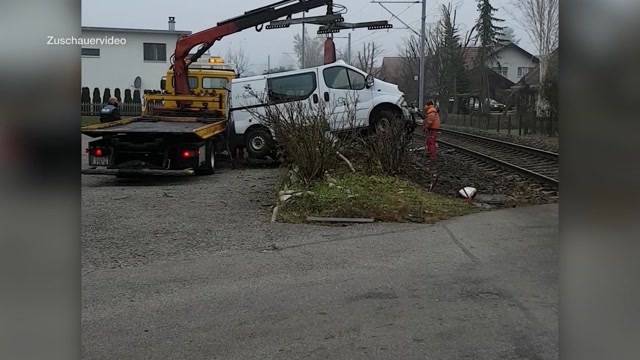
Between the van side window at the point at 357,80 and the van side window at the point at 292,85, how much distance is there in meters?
0.86

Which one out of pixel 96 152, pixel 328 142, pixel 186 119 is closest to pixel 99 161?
pixel 96 152

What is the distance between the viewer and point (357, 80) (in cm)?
1463

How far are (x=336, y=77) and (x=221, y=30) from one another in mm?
2892

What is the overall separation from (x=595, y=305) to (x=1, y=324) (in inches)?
70.3

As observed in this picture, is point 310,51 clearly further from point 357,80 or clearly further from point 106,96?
point 106,96

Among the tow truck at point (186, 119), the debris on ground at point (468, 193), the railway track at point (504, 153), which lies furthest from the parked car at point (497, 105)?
the tow truck at point (186, 119)

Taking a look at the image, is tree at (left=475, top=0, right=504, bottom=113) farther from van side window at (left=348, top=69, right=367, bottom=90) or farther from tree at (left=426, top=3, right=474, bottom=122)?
van side window at (left=348, top=69, right=367, bottom=90)

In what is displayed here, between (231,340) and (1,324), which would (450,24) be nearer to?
(231,340)

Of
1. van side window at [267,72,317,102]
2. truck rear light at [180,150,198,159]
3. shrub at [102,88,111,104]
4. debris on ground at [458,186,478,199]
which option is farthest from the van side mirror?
shrub at [102,88,111,104]

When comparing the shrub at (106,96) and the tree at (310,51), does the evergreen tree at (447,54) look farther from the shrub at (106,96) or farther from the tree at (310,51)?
the shrub at (106,96)

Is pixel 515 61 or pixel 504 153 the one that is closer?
pixel 515 61

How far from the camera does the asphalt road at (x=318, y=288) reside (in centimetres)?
382

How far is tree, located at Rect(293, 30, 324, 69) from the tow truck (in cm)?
23

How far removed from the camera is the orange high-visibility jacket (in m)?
14.4
